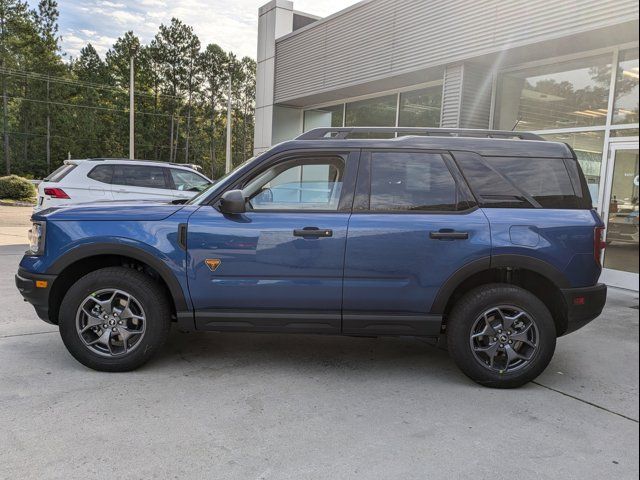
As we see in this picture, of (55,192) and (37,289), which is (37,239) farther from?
(55,192)

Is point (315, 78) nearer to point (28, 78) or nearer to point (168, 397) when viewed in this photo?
point (168, 397)

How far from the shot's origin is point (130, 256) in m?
3.89

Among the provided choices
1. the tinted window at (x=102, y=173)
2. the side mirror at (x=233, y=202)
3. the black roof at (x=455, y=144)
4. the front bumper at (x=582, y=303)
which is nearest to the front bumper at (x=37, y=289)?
the side mirror at (x=233, y=202)

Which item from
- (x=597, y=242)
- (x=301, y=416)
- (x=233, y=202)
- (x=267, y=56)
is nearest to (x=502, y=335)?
(x=597, y=242)

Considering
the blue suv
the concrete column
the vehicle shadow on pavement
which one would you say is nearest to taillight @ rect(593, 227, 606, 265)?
the blue suv

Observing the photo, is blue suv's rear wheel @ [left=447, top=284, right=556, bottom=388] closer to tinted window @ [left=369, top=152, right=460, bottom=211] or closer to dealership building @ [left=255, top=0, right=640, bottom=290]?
tinted window @ [left=369, top=152, right=460, bottom=211]

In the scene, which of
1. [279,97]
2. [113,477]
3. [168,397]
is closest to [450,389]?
[168,397]

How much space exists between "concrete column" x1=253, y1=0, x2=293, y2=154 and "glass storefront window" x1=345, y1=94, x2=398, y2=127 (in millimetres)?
2878

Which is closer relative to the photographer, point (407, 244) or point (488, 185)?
point (407, 244)

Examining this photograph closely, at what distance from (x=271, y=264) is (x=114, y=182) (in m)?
7.30

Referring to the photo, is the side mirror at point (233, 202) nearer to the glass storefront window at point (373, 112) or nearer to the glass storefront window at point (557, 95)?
the glass storefront window at point (557, 95)

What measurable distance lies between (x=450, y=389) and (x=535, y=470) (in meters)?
1.12

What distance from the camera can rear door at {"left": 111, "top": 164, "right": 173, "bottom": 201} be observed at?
10039 millimetres

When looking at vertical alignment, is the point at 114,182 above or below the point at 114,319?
above
